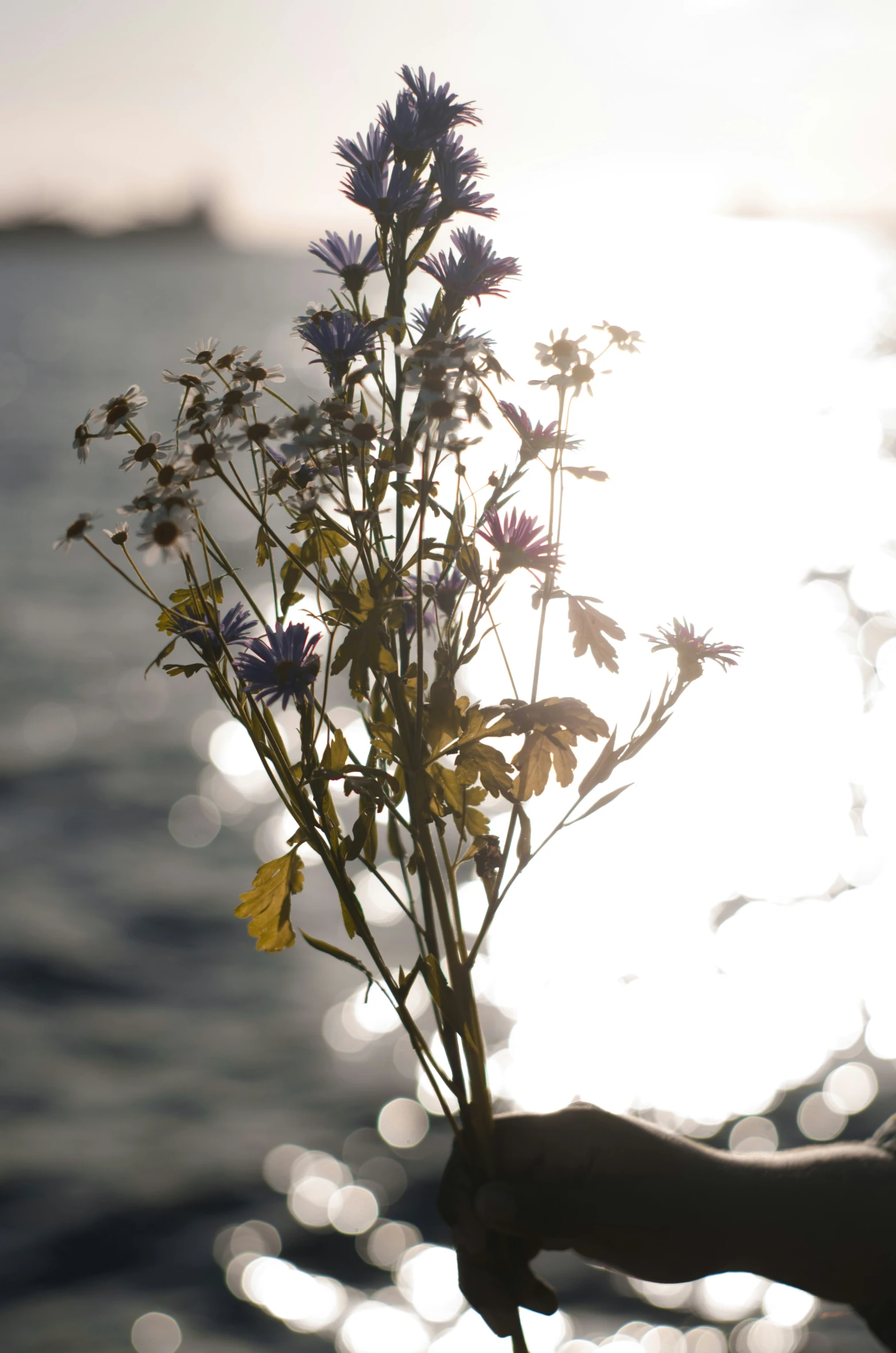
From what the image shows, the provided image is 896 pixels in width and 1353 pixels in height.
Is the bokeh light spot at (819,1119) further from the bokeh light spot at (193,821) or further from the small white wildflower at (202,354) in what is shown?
the small white wildflower at (202,354)

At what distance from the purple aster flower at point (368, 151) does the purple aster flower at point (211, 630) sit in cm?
41

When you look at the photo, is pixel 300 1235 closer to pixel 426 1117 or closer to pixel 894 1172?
pixel 426 1117

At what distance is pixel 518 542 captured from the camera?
99 cm

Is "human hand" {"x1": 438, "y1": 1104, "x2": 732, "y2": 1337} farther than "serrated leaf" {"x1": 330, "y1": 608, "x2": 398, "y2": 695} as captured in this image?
Yes

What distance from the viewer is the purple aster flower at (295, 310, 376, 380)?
94cm

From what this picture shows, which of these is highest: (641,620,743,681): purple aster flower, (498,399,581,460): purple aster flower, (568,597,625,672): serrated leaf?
(498,399,581,460): purple aster flower

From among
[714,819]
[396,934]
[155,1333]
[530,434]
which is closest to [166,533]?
[530,434]

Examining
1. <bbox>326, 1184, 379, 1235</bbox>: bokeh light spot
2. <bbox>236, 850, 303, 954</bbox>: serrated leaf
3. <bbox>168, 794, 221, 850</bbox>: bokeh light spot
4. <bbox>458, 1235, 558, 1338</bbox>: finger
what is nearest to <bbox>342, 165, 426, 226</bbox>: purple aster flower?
<bbox>236, 850, 303, 954</bbox>: serrated leaf

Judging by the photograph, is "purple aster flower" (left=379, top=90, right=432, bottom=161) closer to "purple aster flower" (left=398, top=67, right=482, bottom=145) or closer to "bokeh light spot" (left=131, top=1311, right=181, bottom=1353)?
"purple aster flower" (left=398, top=67, right=482, bottom=145)

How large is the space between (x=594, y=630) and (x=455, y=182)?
1.40 feet

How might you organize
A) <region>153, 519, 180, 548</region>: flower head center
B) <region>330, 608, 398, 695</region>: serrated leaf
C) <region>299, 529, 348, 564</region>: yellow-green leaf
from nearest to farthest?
<region>153, 519, 180, 548</region>: flower head center, <region>330, 608, 398, 695</region>: serrated leaf, <region>299, 529, 348, 564</region>: yellow-green leaf

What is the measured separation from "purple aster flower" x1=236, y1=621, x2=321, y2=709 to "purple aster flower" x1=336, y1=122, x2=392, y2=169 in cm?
42

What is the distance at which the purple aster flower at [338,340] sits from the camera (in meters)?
0.94

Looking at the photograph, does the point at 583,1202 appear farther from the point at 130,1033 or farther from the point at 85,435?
the point at 130,1033
